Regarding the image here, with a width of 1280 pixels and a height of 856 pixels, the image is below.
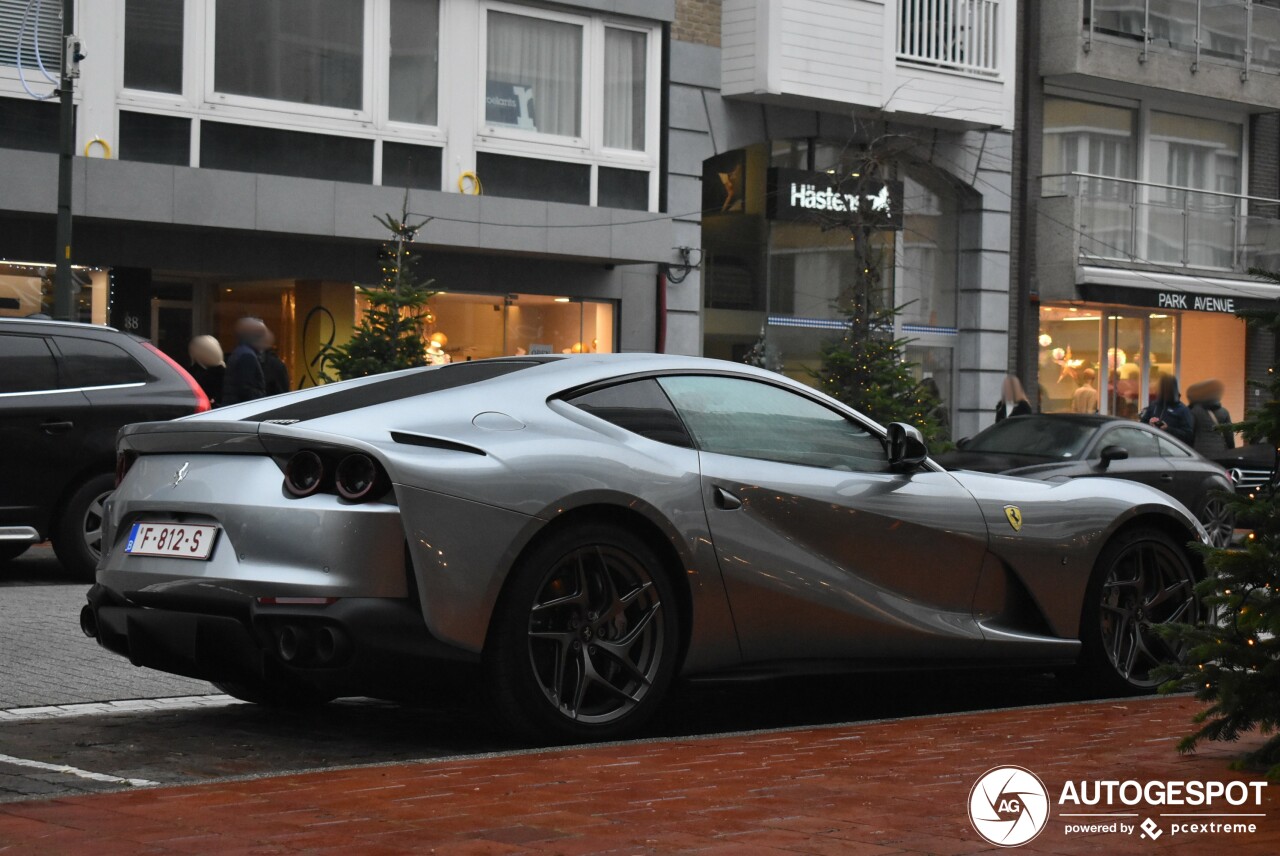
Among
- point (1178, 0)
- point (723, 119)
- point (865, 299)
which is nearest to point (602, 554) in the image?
point (865, 299)

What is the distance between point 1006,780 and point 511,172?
17623mm

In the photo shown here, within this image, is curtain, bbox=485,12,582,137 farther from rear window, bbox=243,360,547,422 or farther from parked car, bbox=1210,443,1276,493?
rear window, bbox=243,360,547,422

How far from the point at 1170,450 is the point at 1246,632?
40.6ft

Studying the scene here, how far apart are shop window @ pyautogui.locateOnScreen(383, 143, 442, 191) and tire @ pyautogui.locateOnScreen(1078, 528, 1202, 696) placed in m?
14.3

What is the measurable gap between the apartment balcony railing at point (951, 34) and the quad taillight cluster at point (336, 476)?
69.8 ft

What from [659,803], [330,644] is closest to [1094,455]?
[330,644]

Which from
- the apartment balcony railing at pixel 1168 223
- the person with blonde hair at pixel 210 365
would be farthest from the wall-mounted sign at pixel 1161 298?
the person with blonde hair at pixel 210 365

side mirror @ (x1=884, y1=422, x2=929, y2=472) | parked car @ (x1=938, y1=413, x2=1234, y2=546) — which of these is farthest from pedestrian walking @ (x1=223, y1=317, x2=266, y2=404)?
side mirror @ (x1=884, y1=422, x2=929, y2=472)

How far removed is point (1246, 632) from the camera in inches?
217

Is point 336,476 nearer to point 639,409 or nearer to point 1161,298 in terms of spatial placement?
point 639,409

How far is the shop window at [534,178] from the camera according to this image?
72.3ft

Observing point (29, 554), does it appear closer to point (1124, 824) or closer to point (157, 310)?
point (157, 310)

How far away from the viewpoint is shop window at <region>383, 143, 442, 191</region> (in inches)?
834

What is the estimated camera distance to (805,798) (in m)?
5.06
